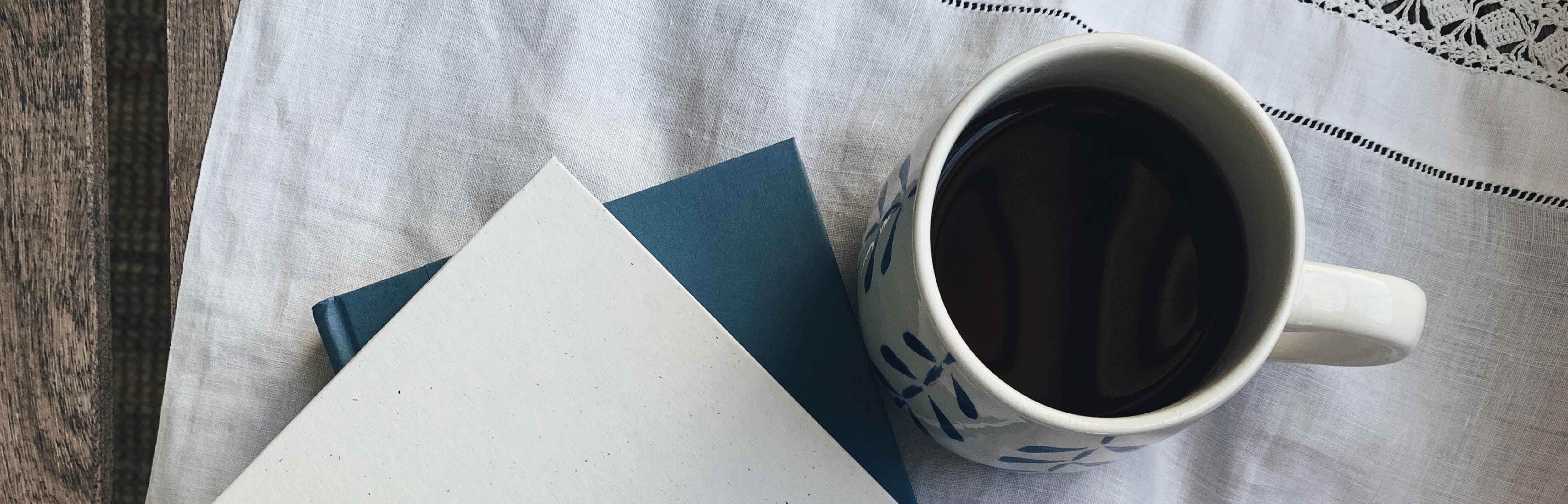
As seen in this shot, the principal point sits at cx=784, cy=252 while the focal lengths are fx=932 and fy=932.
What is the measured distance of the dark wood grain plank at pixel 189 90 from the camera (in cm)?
42

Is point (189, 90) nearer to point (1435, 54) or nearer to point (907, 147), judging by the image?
point (907, 147)

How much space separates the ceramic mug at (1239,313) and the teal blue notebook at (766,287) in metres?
0.06

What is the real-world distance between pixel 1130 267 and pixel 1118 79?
0.08m

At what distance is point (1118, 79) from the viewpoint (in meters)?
0.31

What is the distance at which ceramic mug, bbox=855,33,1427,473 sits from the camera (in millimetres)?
272

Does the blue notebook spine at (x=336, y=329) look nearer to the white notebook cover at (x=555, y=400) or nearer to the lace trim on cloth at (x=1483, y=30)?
the white notebook cover at (x=555, y=400)

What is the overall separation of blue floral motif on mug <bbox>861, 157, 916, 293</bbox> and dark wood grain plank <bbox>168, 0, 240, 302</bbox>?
1.00ft

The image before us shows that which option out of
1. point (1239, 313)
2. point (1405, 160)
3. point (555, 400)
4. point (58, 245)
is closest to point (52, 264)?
point (58, 245)

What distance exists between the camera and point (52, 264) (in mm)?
413

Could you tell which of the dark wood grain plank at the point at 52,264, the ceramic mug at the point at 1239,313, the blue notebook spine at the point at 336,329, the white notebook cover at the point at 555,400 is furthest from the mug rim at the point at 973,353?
the dark wood grain plank at the point at 52,264

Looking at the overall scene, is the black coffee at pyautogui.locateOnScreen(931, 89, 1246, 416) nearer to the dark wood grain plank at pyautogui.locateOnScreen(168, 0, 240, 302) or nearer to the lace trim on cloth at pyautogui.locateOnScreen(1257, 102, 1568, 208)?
the lace trim on cloth at pyautogui.locateOnScreen(1257, 102, 1568, 208)

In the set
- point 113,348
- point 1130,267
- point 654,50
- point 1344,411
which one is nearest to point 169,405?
point 113,348

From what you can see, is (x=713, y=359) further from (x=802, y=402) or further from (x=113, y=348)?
(x=113, y=348)

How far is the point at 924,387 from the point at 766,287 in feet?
0.34
